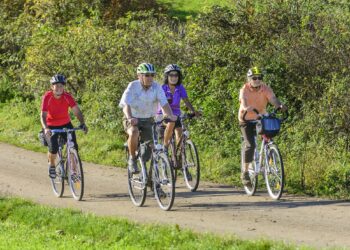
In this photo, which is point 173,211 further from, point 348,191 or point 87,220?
point 348,191

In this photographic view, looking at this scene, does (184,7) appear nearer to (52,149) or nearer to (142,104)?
(52,149)

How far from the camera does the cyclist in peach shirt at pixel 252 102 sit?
12078mm

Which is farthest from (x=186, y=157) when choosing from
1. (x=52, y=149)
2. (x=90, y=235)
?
(x=90, y=235)

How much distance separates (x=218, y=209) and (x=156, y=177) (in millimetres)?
1004

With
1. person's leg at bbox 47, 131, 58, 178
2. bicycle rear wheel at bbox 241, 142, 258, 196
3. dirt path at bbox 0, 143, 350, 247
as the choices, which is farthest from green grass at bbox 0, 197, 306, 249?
bicycle rear wheel at bbox 241, 142, 258, 196

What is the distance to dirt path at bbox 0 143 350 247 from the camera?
9922mm

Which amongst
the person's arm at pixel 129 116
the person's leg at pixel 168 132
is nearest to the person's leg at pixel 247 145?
the person's leg at pixel 168 132

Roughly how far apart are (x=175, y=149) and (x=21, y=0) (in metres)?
18.7

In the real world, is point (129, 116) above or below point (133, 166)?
above

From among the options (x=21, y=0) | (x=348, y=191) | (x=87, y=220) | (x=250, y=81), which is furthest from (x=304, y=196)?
(x=21, y=0)

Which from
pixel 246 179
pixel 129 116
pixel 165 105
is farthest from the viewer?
pixel 246 179

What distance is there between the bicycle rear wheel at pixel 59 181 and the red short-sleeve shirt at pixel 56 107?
586mm

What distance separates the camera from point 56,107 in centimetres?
1305

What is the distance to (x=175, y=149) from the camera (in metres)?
13.3
